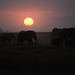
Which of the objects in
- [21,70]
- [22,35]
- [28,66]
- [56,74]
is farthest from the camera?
[22,35]

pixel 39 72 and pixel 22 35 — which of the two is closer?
pixel 39 72

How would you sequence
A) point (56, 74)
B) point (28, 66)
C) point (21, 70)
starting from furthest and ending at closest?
point (28, 66) < point (21, 70) < point (56, 74)

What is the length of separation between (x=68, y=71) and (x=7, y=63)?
4041mm

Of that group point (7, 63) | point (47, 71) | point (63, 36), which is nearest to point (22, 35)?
point (63, 36)

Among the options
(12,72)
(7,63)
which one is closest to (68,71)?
(12,72)

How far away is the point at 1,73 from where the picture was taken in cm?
1132

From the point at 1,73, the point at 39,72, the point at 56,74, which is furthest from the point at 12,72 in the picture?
the point at 56,74

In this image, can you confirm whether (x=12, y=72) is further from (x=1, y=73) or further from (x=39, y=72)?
(x=39, y=72)

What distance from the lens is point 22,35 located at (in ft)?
109

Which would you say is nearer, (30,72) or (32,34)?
(30,72)

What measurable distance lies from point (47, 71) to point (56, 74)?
759 mm

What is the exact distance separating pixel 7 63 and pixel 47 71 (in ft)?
10.2

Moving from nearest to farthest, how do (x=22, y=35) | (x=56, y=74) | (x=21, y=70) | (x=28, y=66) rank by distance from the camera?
1. (x=56, y=74)
2. (x=21, y=70)
3. (x=28, y=66)
4. (x=22, y=35)

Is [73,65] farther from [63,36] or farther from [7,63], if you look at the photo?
[63,36]
